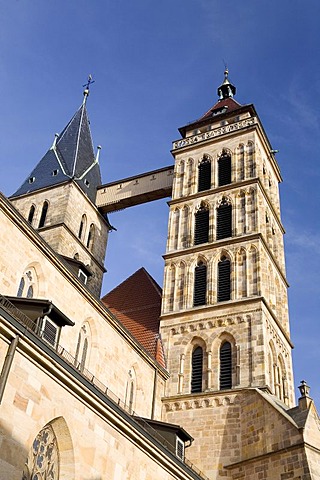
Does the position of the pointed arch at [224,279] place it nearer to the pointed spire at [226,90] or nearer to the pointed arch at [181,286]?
the pointed arch at [181,286]

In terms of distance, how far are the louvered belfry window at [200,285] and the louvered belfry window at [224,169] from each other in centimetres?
470

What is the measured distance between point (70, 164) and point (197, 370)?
12.6m

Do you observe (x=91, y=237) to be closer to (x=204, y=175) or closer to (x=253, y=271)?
(x=204, y=175)

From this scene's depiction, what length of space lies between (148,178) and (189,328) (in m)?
9.53

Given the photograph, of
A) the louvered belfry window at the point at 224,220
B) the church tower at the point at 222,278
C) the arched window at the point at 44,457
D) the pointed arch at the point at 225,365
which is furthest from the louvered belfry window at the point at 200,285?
the arched window at the point at 44,457

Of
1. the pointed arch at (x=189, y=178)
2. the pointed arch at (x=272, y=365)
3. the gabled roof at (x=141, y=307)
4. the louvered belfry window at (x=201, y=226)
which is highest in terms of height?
the pointed arch at (x=189, y=178)

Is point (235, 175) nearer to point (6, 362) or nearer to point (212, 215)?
point (212, 215)

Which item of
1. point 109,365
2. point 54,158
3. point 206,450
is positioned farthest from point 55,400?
point 54,158

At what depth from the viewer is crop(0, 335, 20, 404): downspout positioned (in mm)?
10836

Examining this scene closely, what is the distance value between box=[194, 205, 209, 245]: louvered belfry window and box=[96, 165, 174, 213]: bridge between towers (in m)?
2.85

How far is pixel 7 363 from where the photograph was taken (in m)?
11.1

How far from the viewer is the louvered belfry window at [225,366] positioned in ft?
70.9

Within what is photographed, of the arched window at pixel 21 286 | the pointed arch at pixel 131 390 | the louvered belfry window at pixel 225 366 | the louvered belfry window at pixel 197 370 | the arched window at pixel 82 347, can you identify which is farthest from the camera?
the louvered belfry window at pixel 197 370

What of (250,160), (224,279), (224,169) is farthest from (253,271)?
(224,169)
